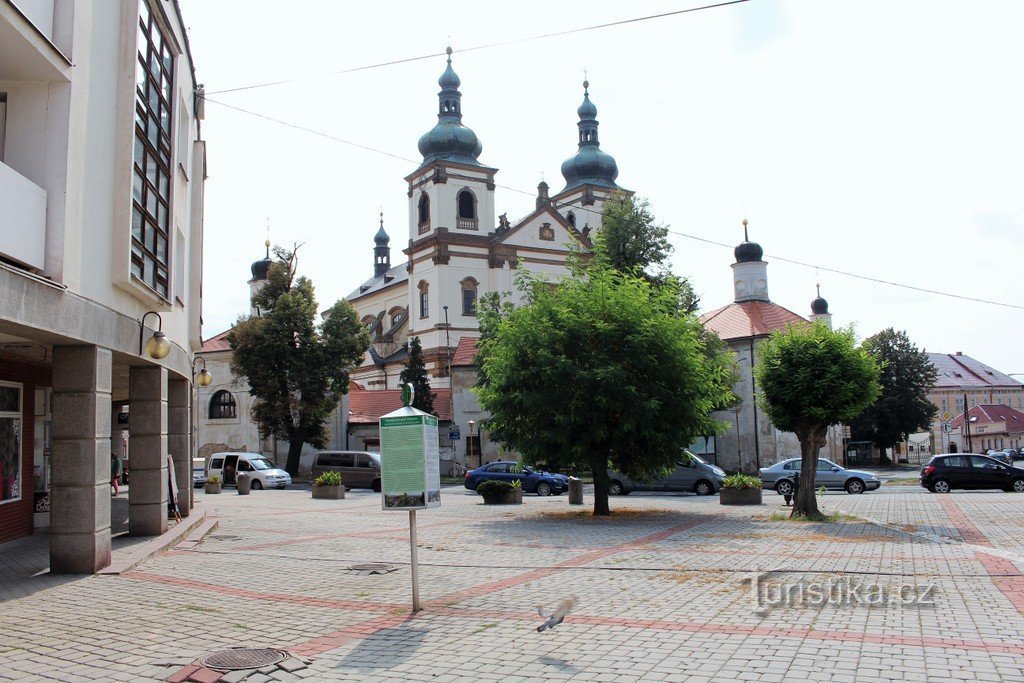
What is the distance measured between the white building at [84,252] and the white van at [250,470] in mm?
21656

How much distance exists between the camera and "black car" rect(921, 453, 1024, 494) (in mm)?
29092

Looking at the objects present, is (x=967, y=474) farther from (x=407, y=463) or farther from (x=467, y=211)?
(x=467, y=211)

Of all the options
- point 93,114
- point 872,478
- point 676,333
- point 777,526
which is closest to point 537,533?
point 777,526

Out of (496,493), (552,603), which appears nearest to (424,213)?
(496,493)

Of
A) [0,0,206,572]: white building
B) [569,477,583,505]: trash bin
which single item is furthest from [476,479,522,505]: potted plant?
[0,0,206,572]: white building

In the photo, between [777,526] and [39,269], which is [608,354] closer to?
[777,526]

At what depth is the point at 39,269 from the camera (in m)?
9.48

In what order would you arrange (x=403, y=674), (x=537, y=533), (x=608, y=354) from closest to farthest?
(x=403, y=674) → (x=537, y=533) → (x=608, y=354)

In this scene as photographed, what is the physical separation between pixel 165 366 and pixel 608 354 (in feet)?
33.3

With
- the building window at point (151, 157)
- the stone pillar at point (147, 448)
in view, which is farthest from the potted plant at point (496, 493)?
the building window at point (151, 157)

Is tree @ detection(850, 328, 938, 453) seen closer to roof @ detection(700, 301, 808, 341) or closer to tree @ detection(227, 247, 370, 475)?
roof @ detection(700, 301, 808, 341)

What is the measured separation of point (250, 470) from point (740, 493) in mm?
23309

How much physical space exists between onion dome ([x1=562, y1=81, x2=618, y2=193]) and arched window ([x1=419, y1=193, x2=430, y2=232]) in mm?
15740

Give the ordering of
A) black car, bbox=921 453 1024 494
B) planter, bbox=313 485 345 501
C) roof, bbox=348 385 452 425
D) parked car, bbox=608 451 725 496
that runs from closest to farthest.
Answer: planter, bbox=313 485 345 501
black car, bbox=921 453 1024 494
parked car, bbox=608 451 725 496
roof, bbox=348 385 452 425
